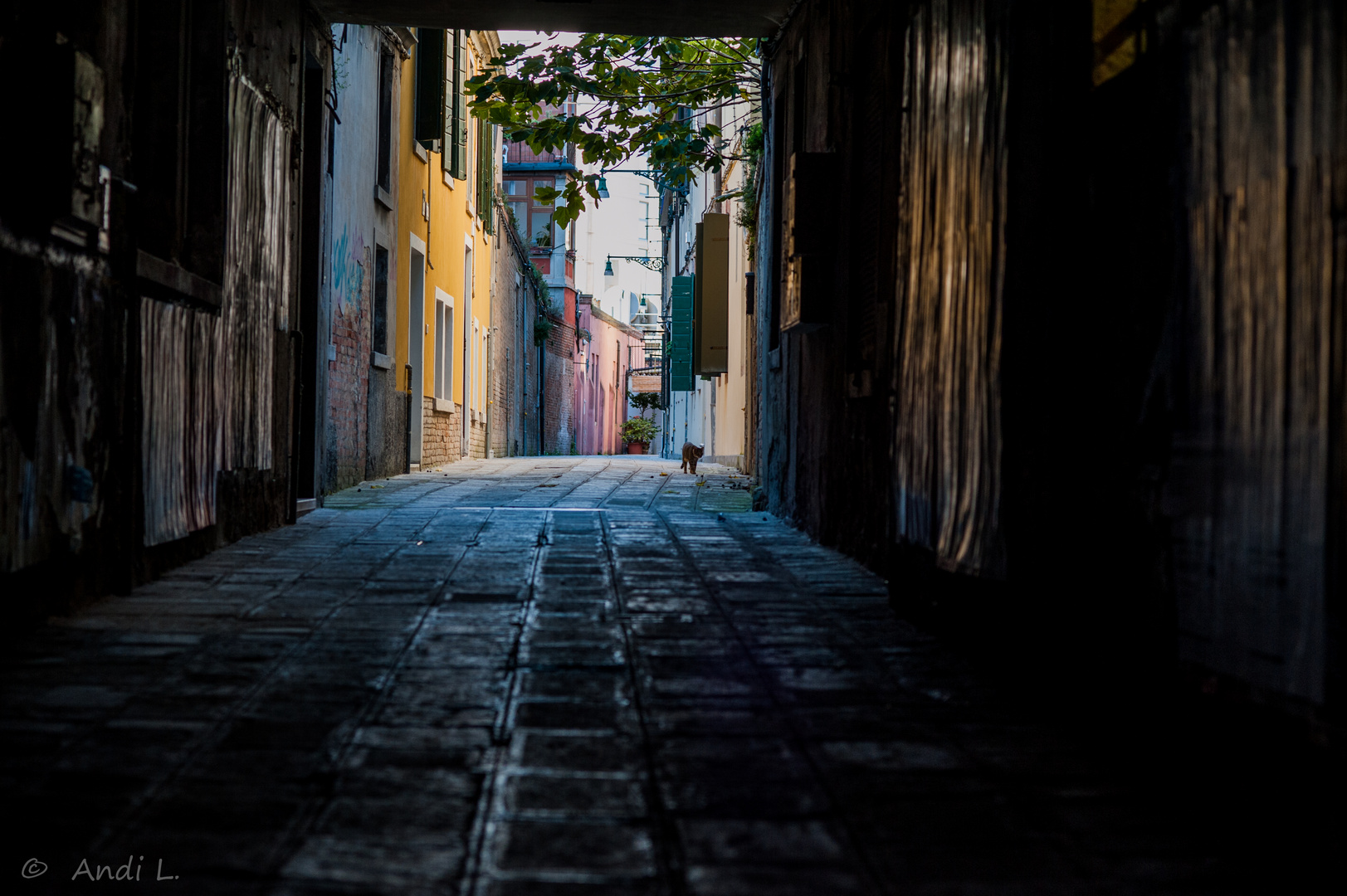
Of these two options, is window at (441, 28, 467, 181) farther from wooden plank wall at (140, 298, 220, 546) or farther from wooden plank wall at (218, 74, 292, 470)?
wooden plank wall at (140, 298, 220, 546)

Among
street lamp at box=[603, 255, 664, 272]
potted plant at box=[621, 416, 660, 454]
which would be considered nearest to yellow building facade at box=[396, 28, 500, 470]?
potted plant at box=[621, 416, 660, 454]

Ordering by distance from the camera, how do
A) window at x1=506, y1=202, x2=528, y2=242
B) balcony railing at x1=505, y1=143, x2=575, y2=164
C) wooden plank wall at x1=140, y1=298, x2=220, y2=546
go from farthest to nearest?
window at x1=506, y1=202, x2=528, y2=242, balcony railing at x1=505, y1=143, x2=575, y2=164, wooden plank wall at x1=140, y1=298, x2=220, y2=546

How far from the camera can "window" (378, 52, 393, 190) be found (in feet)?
43.1

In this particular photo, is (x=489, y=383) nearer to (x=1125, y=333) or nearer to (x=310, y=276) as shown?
(x=310, y=276)

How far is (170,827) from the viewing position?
2.28 m

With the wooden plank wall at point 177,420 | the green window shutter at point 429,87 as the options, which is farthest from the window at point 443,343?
the wooden plank wall at point 177,420

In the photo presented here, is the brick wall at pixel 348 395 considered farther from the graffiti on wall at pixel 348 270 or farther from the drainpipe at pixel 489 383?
the drainpipe at pixel 489 383

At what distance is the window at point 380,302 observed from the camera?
43.5 feet

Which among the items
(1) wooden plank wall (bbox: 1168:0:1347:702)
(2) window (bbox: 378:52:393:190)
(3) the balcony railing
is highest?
(3) the balcony railing

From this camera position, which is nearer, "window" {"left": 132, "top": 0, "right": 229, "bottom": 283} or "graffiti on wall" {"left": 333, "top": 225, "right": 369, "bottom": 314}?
"window" {"left": 132, "top": 0, "right": 229, "bottom": 283}

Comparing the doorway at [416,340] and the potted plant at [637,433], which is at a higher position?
the doorway at [416,340]

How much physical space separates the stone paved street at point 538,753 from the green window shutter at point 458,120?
39.8 feet

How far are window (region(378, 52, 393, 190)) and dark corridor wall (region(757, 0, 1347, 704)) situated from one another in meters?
8.53

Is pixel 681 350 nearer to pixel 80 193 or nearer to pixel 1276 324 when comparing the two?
pixel 80 193
